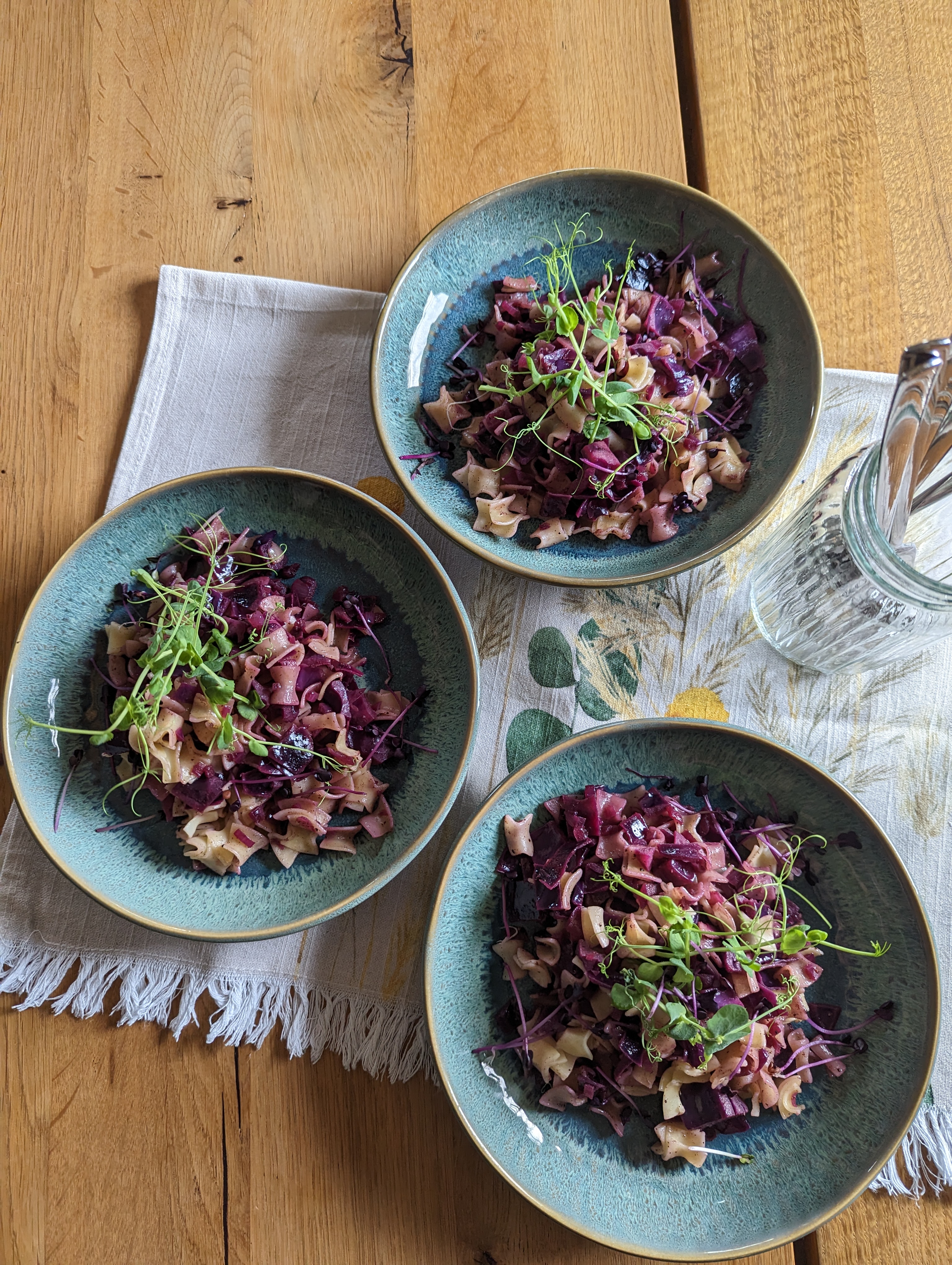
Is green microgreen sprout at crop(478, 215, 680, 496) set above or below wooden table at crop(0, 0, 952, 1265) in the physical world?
below

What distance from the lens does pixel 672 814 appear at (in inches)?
54.6

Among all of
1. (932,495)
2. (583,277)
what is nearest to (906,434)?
(932,495)

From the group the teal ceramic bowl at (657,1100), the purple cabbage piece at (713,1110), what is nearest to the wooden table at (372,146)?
the teal ceramic bowl at (657,1100)

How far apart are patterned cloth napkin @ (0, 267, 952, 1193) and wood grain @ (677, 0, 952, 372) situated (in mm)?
157

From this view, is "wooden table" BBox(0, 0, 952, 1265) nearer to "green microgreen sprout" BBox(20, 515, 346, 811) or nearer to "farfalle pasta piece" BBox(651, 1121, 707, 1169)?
"green microgreen sprout" BBox(20, 515, 346, 811)

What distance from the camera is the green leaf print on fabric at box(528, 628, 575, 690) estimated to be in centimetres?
155

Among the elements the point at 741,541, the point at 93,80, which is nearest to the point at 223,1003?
the point at 741,541

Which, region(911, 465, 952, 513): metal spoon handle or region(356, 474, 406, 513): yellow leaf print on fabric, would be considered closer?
region(911, 465, 952, 513): metal spoon handle

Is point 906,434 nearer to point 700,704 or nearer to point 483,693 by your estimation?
point 700,704

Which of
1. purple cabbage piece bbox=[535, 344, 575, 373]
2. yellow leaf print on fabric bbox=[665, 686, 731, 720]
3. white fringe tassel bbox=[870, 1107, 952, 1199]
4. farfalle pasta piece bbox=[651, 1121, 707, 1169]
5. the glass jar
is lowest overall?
white fringe tassel bbox=[870, 1107, 952, 1199]

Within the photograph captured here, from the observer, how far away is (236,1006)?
4.86 ft

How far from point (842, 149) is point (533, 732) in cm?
124

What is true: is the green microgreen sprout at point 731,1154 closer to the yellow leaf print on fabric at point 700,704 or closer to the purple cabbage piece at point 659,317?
the yellow leaf print on fabric at point 700,704

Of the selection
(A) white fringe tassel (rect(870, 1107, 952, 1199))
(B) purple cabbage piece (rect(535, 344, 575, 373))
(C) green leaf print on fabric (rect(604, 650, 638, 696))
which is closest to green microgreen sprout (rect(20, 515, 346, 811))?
(C) green leaf print on fabric (rect(604, 650, 638, 696))
